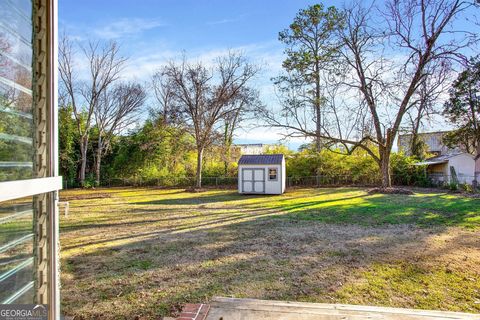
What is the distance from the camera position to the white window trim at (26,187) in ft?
3.19

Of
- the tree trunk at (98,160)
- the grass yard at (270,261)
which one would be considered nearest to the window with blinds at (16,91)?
the grass yard at (270,261)

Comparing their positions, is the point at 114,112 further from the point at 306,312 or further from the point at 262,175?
the point at 306,312

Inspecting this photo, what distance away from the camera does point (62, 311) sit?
8.78 ft

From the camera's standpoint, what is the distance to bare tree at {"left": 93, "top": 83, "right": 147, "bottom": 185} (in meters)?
20.6

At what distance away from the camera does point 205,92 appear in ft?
56.7

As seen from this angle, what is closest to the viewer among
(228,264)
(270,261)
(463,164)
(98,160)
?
(228,264)

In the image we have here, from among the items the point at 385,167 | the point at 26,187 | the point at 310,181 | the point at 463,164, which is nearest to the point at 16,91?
the point at 26,187

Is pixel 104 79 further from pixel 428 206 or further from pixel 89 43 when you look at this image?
pixel 428 206

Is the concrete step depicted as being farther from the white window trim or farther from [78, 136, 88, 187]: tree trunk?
[78, 136, 88, 187]: tree trunk

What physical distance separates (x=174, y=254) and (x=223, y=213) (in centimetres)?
402

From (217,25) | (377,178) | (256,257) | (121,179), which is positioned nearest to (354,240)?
(256,257)

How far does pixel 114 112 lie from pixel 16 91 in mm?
21702

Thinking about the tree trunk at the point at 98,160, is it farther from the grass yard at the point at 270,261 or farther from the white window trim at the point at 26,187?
the white window trim at the point at 26,187

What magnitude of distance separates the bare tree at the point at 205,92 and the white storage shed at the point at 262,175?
3.52m
